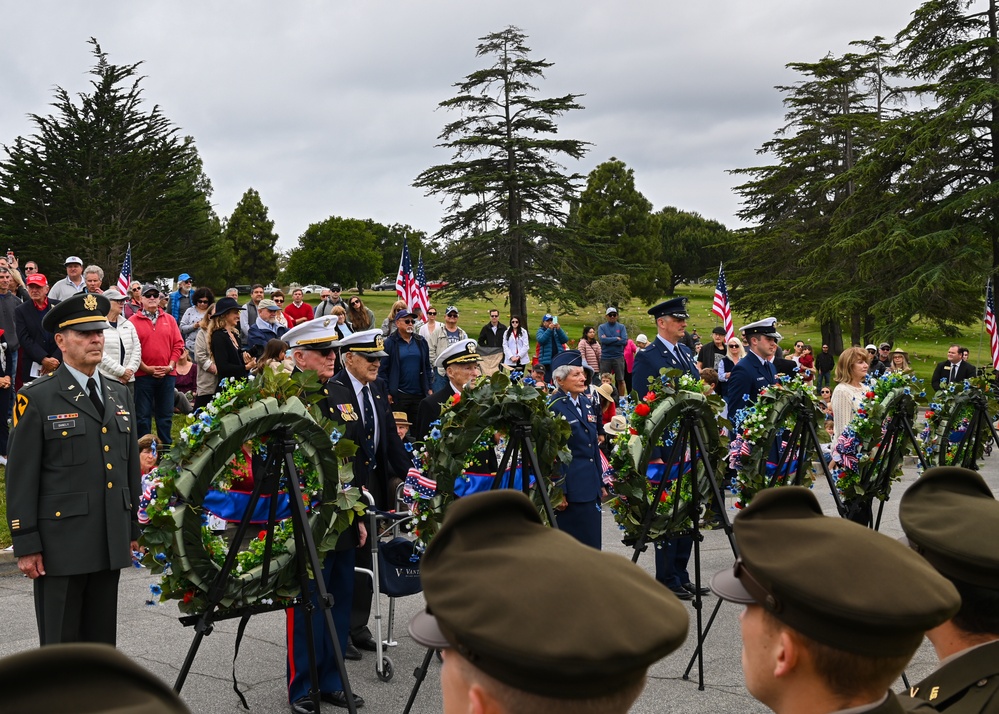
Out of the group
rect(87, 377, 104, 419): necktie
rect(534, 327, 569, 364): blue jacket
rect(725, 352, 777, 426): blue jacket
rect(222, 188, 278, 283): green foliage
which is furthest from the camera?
rect(222, 188, 278, 283): green foliage

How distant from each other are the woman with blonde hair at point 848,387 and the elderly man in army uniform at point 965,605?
6.33 m

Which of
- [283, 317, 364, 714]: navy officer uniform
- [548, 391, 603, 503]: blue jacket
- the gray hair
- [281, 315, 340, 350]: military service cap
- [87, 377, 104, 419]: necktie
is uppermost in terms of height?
[281, 315, 340, 350]: military service cap

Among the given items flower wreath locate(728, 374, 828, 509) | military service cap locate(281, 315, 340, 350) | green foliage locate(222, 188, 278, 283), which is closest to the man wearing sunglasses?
flower wreath locate(728, 374, 828, 509)

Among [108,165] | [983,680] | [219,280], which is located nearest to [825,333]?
[108,165]

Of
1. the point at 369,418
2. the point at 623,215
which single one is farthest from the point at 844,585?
the point at 623,215

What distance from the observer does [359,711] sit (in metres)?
6.04

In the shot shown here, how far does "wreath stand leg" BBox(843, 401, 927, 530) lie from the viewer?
8.44 metres

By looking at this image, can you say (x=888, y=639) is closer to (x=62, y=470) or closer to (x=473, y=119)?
(x=62, y=470)

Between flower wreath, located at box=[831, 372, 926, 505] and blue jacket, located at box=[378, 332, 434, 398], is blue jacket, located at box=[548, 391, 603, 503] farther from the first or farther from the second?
blue jacket, located at box=[378, 332, 434, 398]

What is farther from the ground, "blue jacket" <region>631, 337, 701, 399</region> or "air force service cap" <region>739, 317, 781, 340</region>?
"air force service cap" <region>739, 317, 781, 340</region>

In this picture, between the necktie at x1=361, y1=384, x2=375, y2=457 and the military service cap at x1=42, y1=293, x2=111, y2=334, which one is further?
the necktie at x1=361, y1=384, x2=375, y2=457

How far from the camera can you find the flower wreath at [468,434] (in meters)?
5.96

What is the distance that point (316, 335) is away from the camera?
6.47 metres

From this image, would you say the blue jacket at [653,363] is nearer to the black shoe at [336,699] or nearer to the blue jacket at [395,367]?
the black shoe at [336,699]
